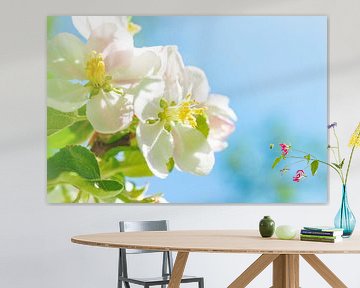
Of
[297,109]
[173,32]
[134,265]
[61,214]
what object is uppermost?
[173,32]

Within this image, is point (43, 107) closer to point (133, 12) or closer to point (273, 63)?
point (133, 12)

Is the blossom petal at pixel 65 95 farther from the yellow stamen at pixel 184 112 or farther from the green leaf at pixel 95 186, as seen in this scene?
the yellow stamen at pixel 184 112

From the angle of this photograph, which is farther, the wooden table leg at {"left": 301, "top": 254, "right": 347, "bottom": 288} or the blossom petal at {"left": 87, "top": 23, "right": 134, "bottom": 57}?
the blossom petal at {"left": 87, "top": 23, "right": 134, "bottom": 57}

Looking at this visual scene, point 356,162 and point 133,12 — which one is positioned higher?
point 133,12

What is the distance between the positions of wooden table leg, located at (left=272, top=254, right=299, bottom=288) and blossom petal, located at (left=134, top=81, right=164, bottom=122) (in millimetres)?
2146

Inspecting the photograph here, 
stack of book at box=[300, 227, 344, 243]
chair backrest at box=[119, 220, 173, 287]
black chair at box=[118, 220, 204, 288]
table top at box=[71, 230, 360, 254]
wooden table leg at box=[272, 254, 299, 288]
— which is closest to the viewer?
table top at box=[71, 230, 360, 254]

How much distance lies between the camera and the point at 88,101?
625 cm

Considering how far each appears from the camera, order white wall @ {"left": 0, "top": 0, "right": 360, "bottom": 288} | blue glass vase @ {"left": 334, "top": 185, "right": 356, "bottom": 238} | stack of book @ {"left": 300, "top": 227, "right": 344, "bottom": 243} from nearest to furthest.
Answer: stack of book @ {"left": 300, "top": 227, "right": 344, "bottom": 243} → blue glass vase @ {"left": 334, "top": 185, "right": 356, "bottom": 238} → white wall @ {"left": 0, "top": 0, "right": 360, "bottom": 288}

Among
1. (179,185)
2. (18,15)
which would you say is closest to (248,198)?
(179,185)

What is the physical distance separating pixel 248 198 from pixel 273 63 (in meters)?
1.01

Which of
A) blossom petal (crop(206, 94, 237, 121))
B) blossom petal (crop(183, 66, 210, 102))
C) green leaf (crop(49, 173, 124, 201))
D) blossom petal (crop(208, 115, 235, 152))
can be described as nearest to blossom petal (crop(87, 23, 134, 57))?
blossom petal (crop(183, 66, 210, 102))

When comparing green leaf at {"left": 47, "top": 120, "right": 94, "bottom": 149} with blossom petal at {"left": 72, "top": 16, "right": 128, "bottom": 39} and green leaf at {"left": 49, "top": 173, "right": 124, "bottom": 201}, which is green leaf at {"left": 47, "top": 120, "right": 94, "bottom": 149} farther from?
blossom petal at {"left": 72, "top": 16, "right": 128, "bottom": 39}

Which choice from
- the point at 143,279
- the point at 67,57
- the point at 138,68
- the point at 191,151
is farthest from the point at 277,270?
the point at 67,57

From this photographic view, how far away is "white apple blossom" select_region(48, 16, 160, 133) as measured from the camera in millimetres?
6242
